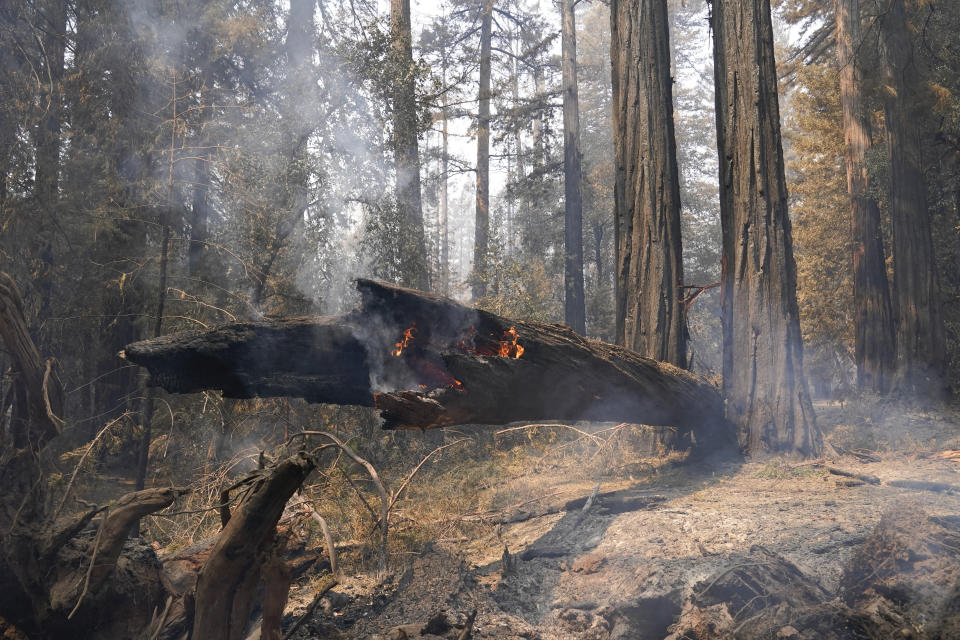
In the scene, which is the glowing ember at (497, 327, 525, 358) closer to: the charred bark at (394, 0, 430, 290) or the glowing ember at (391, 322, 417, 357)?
the glowing ember at (391, 322, 417, 357)

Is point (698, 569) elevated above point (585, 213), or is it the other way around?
point (585, 213)

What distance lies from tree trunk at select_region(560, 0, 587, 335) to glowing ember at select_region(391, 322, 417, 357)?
43.0ft

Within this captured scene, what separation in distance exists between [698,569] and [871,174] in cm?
1051

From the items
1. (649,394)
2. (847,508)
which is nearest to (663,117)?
(649,394)

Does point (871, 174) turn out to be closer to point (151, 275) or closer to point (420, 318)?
point (420, 318)

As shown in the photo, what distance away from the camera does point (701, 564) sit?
3.54m

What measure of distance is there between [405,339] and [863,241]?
447 inches

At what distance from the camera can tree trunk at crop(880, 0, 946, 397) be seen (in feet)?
29.5

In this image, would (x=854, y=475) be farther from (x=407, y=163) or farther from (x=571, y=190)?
(x=571, y=190)

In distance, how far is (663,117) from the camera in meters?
6.86

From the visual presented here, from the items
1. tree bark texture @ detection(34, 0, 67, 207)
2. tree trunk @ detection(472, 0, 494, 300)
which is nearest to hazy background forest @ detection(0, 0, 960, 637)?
tree bark texture @ detection(34, 0, 67, 207)

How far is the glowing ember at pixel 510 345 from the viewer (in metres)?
3.94

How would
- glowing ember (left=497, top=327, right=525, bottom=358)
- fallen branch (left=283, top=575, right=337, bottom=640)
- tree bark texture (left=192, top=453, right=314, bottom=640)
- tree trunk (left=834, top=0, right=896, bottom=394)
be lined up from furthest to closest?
tree trunk (left=834, top=0, right=896, bottom=394), glowing ember (left=497, top=327, right=525, bottom=358), tree bark texture (left=192, top=453, right=314, bottom=640), fallen branch (left=283, top=575, right=337, bottom=640)

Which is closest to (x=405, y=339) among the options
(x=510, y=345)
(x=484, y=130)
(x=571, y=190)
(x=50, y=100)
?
(x=510, y=345)
